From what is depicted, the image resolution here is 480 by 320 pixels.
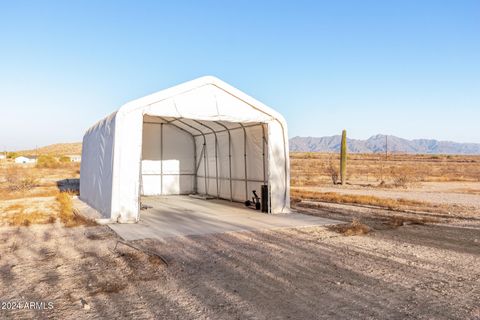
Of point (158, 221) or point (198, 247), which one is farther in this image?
point (158, 221)

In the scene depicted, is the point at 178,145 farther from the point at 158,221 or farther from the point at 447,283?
the point at 447,283

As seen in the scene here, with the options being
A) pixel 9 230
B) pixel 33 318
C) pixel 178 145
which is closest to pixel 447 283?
pixel 33 318

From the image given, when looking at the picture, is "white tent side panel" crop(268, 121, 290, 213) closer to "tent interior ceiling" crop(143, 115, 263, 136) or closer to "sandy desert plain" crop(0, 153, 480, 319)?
"tent interior ceiling" crop(143, 115, 263, 136)

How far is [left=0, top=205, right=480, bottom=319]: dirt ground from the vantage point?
14.8ft

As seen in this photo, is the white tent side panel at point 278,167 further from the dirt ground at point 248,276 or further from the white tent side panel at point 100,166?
the white tent side panel at point 100,166

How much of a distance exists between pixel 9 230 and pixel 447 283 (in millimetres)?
9033

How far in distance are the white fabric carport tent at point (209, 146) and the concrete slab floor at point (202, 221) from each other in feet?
2.59

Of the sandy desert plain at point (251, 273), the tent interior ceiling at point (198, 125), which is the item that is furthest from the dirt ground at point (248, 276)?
the tent interior ceiling at point (198, 125)

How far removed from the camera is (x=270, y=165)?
12312 mm

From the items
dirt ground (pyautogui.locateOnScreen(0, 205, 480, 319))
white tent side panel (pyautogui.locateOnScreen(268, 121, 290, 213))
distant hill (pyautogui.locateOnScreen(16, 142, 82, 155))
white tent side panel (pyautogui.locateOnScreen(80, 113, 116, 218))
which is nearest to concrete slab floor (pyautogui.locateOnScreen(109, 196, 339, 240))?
white tent side panel (pyautogui.locateOnScreen(268, 121, 290, 213))

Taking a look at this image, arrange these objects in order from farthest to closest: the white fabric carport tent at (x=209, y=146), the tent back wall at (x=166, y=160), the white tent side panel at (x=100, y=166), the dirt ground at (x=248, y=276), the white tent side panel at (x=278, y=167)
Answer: the tent back wall at (x=166, y=160) < the white tent side panel at (x=278, y=167) < the white tent side panel at (x=100, y=166) < the white fabric carport tent at (x=209, y=146) < the dirt ground at (x=248, y=276)

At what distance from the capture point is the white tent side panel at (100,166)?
1114 cm

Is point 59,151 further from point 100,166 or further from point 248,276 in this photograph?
point 248,276

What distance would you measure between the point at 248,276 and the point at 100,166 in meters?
8.30
